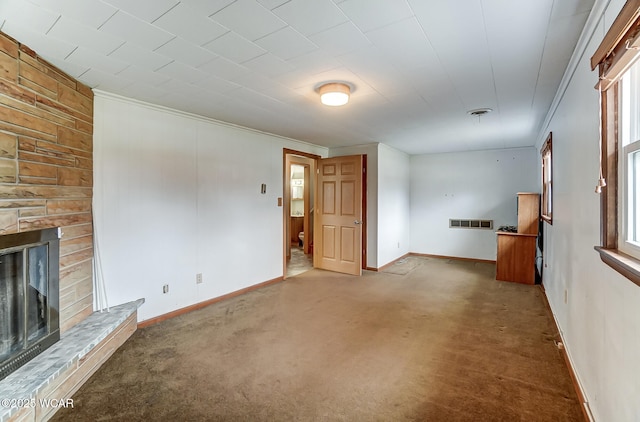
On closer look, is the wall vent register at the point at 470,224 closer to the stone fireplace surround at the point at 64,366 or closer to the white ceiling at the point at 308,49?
the white ceiling at the point at 308,49

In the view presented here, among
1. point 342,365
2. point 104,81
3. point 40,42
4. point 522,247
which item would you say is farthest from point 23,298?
point 522,247

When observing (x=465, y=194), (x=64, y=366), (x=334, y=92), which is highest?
(x=334, y=92)

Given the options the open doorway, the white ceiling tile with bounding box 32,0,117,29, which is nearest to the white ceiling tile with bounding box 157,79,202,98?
the white ceiling tile with bounding box 32,0,117,29

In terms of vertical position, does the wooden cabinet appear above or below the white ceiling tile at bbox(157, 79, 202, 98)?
below

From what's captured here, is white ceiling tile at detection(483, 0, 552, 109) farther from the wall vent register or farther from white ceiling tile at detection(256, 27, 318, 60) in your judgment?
the wall vent register

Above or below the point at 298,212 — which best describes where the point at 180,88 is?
above

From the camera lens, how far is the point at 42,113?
6.88 ft

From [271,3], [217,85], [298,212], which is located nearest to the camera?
[271,3]

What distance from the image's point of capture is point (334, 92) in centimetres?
259

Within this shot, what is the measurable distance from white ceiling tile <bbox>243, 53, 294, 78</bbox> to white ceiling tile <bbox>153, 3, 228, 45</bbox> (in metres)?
0.36

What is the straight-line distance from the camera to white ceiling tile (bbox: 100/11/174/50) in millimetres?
1677

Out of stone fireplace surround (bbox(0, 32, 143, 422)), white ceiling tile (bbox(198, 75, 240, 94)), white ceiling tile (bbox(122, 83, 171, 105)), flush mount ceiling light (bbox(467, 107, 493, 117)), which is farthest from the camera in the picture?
flush mount ceiling light (bbox(467, 107, 493, 117))

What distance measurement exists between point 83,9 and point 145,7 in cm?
34

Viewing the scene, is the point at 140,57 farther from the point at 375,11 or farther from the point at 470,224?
the point at 470,224
